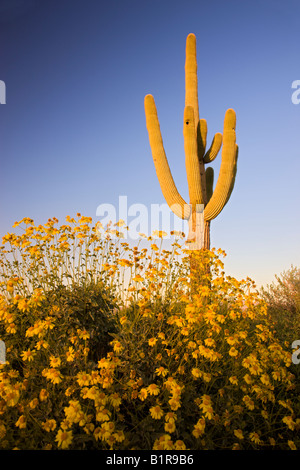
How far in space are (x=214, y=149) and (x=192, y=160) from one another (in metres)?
1.41

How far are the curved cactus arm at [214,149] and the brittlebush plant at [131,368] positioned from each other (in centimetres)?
579

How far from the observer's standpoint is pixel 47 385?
2641mm

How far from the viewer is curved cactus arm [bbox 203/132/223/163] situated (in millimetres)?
9852

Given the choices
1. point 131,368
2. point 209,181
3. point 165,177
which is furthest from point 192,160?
point 131,368

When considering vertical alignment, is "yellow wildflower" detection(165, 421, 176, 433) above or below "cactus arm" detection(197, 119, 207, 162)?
below

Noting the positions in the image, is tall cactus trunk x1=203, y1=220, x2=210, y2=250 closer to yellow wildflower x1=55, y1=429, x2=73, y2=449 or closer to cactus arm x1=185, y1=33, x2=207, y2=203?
cactus arm x1=185, y1=33, x2=207, y2=203

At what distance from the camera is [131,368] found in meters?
2.74

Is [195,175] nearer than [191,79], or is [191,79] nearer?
[195,175]

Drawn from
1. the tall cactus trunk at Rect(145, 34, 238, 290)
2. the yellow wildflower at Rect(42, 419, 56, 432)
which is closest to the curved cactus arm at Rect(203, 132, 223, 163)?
the tall cactus trunk at Rect(145, 34, 238, 290)

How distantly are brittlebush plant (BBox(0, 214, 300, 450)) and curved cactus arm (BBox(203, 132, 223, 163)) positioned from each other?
579 centimetres

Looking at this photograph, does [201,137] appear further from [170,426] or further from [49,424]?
[49,424]

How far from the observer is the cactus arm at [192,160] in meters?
8.81

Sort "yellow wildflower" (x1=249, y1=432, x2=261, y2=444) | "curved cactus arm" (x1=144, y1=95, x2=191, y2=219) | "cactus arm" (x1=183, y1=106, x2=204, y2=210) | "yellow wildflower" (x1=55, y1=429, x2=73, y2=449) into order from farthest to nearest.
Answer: "curved cactus arm" (x1=144, y1=95, x2=191, y2=219)
"cactus arm" (x1=183, y1=106, x2=204, y2=210)
"yellow wildflower" (x1=249, y1=432, x2=261, y2=444)
"yellow wildflower" (x1=55, y1=429, x2=73, y2=449)
